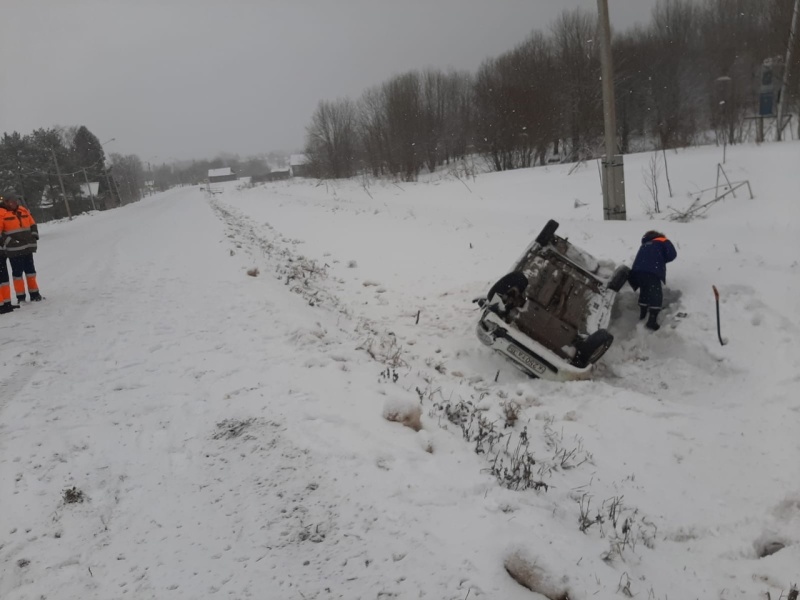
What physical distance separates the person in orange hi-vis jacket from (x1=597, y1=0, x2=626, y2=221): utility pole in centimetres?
1186

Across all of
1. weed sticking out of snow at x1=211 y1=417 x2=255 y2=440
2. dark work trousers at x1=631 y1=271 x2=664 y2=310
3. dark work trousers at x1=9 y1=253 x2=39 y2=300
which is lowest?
weed sticking out of snow at x1=211 y1=417 x2=255 y2=440

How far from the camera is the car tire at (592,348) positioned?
5828 millimetres

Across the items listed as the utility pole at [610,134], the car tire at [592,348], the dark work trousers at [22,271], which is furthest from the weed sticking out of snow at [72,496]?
the utility pole at [610,134]

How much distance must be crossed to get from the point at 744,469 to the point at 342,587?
390cm

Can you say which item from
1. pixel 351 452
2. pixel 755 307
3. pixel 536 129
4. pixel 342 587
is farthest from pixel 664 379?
pixel 536 129

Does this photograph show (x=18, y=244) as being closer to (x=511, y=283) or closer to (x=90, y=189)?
(x=511, y=283)

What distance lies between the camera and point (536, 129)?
3800 cm

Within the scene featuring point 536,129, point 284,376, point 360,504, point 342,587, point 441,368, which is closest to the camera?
point 342,587

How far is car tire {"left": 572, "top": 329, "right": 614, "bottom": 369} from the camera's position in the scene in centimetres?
583

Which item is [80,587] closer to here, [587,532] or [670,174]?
[587,532]

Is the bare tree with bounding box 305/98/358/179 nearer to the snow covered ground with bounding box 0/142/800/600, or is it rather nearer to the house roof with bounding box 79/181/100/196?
the house roof with bounding box 79/181/100/196

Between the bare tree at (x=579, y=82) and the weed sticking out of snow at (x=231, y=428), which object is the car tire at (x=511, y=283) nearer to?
the weed sticking out of snow at (x=231, y=428)

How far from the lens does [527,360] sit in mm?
6059

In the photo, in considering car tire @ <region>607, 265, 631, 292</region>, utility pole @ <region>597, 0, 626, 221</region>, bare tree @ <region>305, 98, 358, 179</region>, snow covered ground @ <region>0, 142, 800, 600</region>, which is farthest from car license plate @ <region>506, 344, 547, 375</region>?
bare tree @ <region>305, 98, 358, 179</region>
